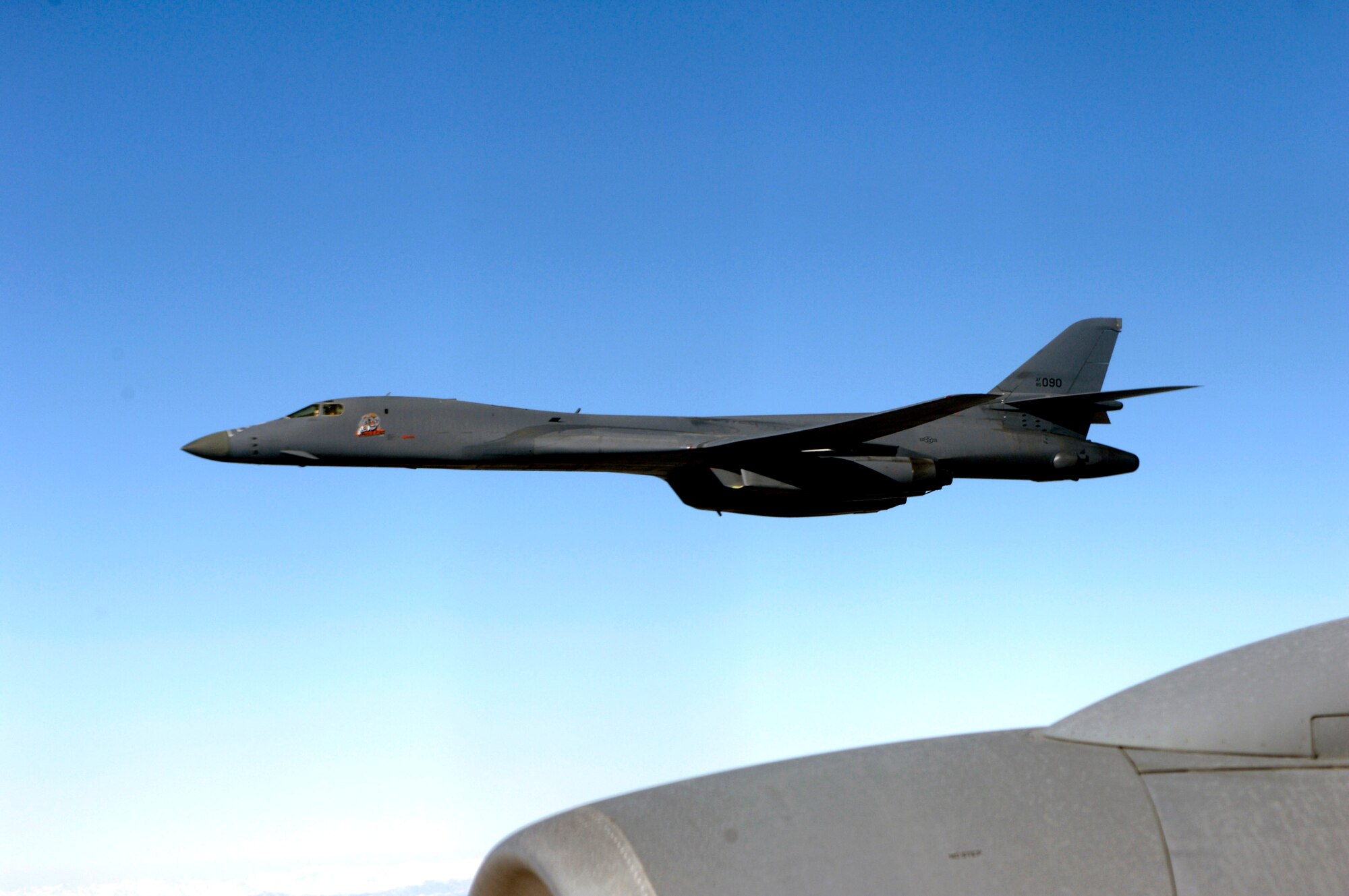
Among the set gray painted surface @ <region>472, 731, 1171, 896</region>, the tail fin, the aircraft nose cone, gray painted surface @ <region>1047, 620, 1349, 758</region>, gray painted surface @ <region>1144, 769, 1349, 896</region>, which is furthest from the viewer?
the tail fin

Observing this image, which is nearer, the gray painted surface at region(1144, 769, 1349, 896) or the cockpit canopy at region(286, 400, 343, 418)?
the gray painted surface at region(1144, 769, 1349, 896)

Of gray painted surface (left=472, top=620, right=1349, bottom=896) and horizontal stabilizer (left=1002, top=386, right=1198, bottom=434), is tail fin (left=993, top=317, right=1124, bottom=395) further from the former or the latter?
gray painted surface (left=472, top=620, right=1349, bottom=896)

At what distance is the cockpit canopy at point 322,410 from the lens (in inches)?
687

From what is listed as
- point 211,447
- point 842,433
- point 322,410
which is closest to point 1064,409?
point 842,433

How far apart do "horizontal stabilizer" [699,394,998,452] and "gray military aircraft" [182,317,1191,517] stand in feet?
0.09

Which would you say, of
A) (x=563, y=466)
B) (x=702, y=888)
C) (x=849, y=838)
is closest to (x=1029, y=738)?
(x=849, y=838)

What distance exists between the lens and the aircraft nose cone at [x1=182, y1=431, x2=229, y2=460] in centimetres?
1716

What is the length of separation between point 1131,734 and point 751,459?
15515 millimetres

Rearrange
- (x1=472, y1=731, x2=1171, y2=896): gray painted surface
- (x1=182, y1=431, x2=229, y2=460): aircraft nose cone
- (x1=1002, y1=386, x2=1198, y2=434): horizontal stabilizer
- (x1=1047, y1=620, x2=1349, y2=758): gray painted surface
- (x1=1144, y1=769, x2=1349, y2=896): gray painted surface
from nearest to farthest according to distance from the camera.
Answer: (x1=472, y1=731, x2=1171, y2=896): gray painted surface → (x1=1144, y1=769, x2=1349, y2=896): gray painted surface → (x1=1047, y1=620, x2=1349, y2=758): gray painted surface → (x1=182, y1=431, x2=229, y2=460): aircraft nose cone → (x1=1002, y1=386, x2=1198, y2=434): horizontal stabilizer

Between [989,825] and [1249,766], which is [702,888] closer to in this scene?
[989,825]

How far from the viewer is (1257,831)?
2459 mm

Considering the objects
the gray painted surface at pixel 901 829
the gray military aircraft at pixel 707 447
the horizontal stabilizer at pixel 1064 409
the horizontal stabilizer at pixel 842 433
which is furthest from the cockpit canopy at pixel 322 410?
the gray painted surface at pixel 901 829

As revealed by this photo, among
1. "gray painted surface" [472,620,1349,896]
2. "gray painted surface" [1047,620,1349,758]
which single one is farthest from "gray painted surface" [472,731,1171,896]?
"gray painted surface" [1047,620,1349,758]

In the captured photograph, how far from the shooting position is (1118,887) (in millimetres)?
2320
